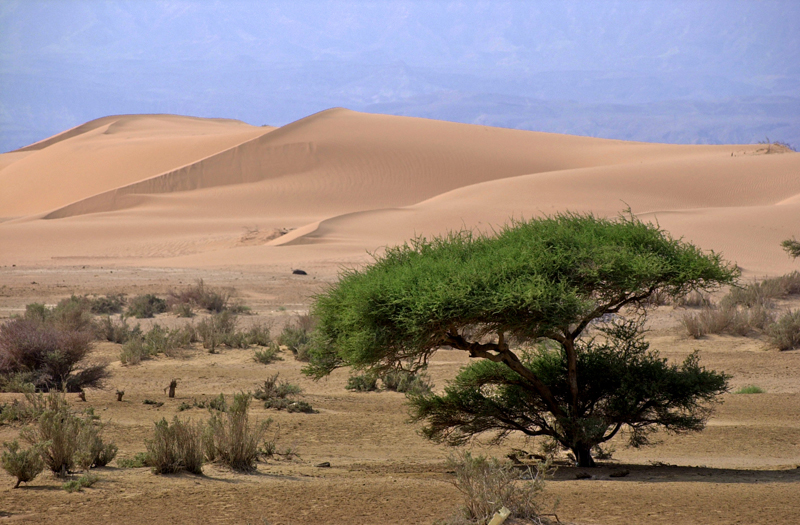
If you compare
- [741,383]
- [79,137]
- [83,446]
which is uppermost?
[79,137]

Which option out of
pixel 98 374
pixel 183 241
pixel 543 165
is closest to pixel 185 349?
pixel 98 374

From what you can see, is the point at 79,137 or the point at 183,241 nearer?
the point at 183,241

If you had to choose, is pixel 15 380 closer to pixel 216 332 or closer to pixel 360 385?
pixel 360 385

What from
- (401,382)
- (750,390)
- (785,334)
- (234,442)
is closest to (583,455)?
(234,442)

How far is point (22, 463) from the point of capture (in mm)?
6223

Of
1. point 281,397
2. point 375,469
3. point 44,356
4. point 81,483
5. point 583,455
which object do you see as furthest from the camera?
point 44,356

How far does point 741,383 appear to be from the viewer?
558 inches

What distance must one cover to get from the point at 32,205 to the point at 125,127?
3771 cm

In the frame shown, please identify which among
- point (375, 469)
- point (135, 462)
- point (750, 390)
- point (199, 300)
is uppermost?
point (199, 300)

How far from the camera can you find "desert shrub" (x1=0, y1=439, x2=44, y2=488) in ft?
20.3

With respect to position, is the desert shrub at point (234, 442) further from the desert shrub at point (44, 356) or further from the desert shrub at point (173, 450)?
the desert shrub at point (44, 356)

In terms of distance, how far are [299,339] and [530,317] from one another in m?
9.88

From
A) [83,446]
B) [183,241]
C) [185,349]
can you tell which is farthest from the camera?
[183,241]

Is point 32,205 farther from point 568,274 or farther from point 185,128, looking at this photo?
point 568,274
